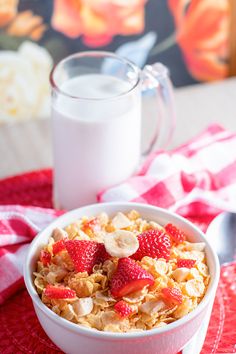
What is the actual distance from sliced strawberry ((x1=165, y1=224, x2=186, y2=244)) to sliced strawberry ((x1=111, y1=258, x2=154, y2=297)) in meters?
0.10

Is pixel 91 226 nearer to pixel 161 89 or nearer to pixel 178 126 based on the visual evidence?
pixel 161 89

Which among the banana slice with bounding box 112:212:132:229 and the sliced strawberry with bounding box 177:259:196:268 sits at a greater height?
the sliced strawberry with bounding box 177:259:196:268

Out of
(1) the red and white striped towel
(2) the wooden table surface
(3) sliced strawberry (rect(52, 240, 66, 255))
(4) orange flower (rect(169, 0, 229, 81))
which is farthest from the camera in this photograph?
(4) orange flower (rect(169, 0, 229, 81))

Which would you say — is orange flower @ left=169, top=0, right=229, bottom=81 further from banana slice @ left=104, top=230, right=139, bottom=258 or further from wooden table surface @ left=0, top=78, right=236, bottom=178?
banana slice @ left=104, top=230, right=139, bottom=258

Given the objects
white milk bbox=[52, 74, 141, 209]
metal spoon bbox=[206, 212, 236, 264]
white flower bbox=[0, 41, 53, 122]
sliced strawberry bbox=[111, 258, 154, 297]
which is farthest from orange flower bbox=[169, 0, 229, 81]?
sliced strawberry bbox=[111, 258, 154, 297]

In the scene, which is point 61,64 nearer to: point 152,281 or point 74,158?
point 74,158

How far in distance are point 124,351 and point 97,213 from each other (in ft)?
0.75

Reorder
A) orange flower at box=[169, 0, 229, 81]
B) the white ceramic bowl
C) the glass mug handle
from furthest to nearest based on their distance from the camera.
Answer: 1. orange flower at box=[169, 0, 229, 81]
2. the glass mug handle
3. the white ceramic bowl

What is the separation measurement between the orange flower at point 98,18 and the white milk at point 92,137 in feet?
1.03

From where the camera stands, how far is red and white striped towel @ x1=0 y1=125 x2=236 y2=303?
994 millimetres

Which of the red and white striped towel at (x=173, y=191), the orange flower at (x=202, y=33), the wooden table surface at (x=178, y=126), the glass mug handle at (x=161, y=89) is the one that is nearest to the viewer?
the red and white striped towel at (x=173, y=191)

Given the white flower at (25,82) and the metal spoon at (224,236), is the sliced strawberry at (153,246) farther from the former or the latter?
the white flower at (25,82)

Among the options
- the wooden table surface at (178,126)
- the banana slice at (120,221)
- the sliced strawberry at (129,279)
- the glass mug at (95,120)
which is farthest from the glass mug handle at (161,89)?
the sliced strawberry at (129,279)

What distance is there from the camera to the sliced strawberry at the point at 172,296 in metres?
0.80
